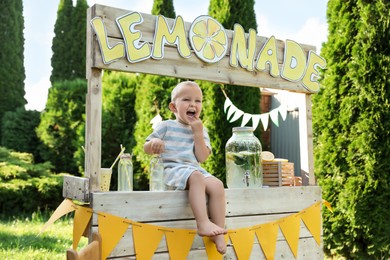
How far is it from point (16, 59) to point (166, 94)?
21.3 ft

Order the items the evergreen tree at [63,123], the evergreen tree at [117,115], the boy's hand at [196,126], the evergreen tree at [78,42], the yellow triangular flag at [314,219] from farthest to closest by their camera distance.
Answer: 1. the evergreen tree at [78,42]
2. the evergreen tree at [63,123]
3. the evergreen tree at [117,115]
4. the yellow triangular flag at [314,219]
5. the boy's hand at [196,126]

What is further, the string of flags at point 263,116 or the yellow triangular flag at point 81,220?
the string of flags at point 263,116

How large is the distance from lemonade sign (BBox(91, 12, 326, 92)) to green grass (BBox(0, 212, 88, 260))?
214cm

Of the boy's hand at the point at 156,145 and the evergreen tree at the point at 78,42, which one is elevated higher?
the evergreen tree at the point at 78,42

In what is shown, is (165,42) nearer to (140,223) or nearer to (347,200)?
(140,223)

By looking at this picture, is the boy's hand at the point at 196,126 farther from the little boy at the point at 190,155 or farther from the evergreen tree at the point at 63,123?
the evergreen tree at the point at 63,123

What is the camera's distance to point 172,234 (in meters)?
2.38

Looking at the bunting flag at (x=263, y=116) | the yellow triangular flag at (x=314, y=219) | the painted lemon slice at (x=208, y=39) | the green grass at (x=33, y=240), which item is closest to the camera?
the painted lemon slice at (x=208, y=39)

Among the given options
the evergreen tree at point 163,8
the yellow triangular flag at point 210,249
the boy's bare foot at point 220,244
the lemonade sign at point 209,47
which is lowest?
the yellow triangular flag at point 210,249

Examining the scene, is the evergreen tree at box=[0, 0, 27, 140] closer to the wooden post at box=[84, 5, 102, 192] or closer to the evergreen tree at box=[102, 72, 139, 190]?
the evergreen tree at box=[102, 72, 139, 190]

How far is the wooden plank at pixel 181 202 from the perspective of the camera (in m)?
2.23

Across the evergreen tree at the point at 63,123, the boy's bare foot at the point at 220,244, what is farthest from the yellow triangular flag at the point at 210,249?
the evergreen tree at the point at 63,123

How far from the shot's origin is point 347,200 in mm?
4551

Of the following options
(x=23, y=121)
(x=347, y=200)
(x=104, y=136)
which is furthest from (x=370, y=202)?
(x=23, y=121)
